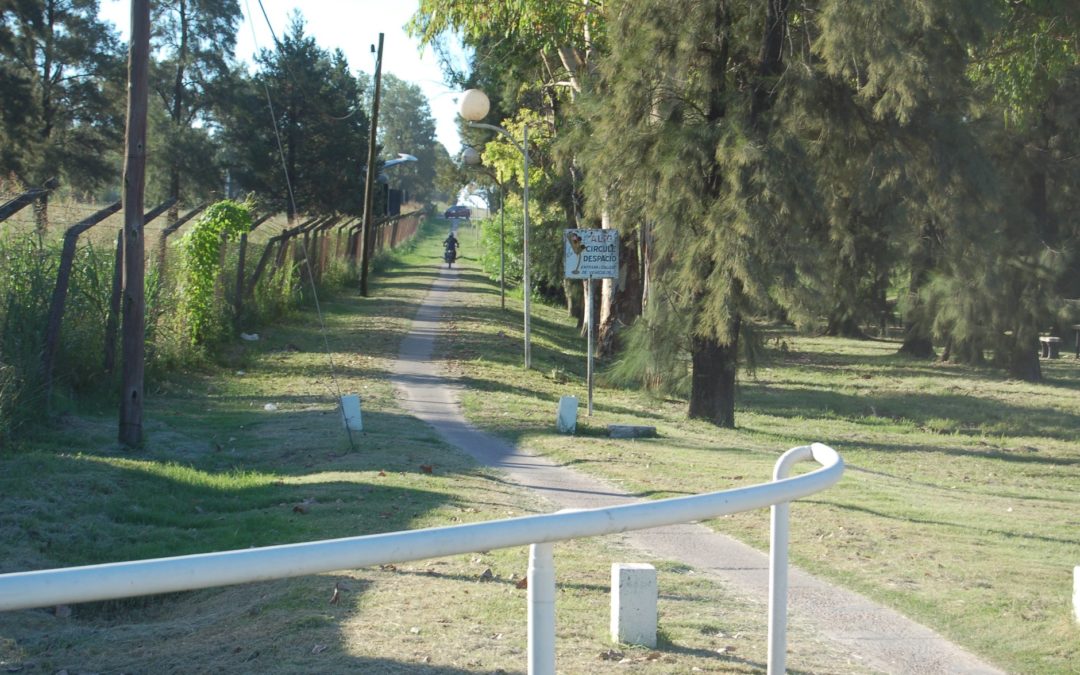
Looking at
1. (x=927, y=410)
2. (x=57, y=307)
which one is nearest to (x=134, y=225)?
(x=57, y=307)

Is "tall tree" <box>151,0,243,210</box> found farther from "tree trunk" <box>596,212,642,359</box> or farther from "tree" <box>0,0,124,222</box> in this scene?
"tree trunk" <box>596,212,642,359</box>

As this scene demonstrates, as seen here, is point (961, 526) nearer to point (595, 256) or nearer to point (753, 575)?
point (753, 575)

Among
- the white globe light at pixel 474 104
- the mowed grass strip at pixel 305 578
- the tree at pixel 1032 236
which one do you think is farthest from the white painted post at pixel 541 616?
the tree at pixel 1032 236

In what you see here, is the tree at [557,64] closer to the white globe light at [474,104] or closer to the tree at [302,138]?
the white globe light at [474,104]

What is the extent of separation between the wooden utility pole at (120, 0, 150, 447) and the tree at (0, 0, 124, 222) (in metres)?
30.1

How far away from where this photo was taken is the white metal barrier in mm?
2207

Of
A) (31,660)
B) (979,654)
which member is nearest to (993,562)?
(979,654)

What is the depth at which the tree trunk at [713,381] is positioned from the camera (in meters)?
18.5

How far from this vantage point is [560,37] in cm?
2358

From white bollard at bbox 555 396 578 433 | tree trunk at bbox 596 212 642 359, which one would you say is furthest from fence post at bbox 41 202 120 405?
tree trunk at bbox 596 212 642 359

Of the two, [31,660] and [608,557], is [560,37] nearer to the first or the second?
[608,557]

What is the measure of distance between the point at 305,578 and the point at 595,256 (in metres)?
10.5

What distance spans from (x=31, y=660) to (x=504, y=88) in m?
30.9

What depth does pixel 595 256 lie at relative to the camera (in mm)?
16609
